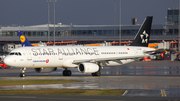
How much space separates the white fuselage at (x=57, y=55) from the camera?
4103 centimetres

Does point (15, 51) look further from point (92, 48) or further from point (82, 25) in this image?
point (82, 25)

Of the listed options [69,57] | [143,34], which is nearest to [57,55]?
[69,57]

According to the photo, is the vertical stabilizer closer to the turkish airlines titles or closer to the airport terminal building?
the turkish airlines titles

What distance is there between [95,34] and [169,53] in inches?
1632

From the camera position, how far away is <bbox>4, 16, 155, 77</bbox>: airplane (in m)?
41.2

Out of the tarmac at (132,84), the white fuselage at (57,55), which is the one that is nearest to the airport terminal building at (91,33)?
the white fuselage at (57,55)

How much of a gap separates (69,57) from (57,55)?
1735mm

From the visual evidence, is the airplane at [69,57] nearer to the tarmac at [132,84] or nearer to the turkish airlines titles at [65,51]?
the turkish airlines titles at [65,51]

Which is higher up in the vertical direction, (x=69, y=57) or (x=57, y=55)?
(x=57, y=55)

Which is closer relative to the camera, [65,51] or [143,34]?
[65,51]

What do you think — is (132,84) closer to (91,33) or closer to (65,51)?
(65,51)

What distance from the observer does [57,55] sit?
42875 mm

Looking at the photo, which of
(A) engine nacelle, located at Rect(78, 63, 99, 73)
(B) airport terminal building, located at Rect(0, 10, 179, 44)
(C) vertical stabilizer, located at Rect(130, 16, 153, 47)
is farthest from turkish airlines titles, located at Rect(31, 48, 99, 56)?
(B) airport terminal building, located at Rect(0, 10, 179, 44)

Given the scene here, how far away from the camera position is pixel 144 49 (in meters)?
49.2
